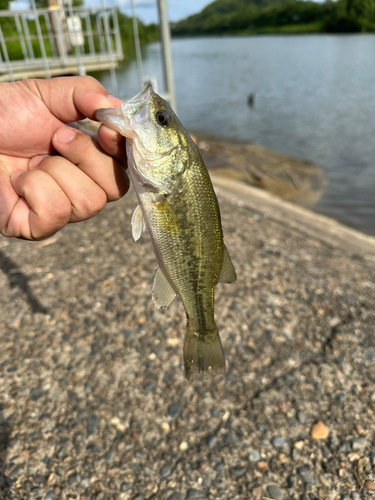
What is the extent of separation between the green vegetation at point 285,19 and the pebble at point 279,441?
340 feet

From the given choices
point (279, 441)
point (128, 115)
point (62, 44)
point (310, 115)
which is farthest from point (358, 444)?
point (310, 115)

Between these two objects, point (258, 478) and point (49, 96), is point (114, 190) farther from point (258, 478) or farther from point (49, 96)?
point (258, 478)

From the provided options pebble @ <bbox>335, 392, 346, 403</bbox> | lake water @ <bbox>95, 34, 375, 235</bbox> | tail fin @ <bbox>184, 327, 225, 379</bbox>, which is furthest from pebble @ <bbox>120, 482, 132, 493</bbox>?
lake water @ <bbox>95, 34, 375, 235</bbox>

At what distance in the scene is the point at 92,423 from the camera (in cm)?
296

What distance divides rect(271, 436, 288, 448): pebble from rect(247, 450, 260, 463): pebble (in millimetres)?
156

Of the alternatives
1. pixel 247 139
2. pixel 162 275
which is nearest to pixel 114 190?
pixel 162 275

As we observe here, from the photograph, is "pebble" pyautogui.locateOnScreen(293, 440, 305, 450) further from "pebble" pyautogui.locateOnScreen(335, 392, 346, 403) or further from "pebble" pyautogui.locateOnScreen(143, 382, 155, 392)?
"pebble" pyautogui.locateOnScreen(143, 382, 155, 392)

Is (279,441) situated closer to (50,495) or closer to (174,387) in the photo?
(174,387)

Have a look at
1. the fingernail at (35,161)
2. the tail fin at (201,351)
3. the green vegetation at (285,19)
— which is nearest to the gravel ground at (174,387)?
the tail fin at (201,351)

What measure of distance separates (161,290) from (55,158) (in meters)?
0.95

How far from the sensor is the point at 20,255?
489 cm

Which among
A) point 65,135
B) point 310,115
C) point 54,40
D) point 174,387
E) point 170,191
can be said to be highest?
point 54,40

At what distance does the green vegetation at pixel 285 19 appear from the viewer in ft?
287

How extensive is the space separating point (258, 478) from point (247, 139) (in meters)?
15.7
